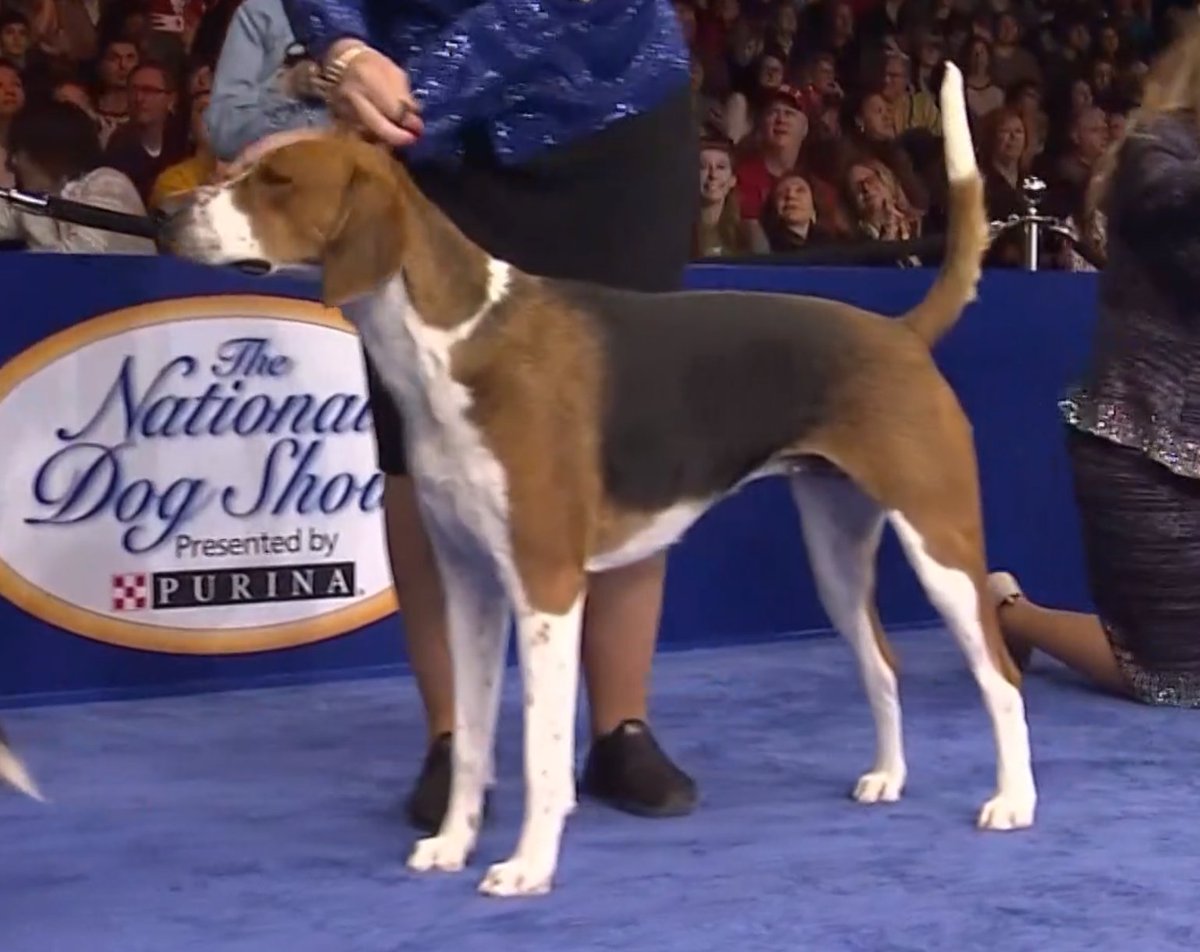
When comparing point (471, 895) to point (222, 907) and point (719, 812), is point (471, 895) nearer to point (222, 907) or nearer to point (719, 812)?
point (222, 907)

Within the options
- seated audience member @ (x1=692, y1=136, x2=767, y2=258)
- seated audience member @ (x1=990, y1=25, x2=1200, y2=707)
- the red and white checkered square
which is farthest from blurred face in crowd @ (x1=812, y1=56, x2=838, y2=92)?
the red and white checkered square

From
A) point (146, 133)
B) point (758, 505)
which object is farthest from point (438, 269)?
point (146, 133)

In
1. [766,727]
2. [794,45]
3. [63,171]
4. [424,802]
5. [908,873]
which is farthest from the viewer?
[794,45]

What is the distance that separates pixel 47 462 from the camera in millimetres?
3617

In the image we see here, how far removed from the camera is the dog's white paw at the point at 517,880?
2389 millimetres

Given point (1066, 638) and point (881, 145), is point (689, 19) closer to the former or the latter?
point (881, 145)

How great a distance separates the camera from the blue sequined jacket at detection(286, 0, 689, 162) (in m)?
2.54

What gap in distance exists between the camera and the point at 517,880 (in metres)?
2.40

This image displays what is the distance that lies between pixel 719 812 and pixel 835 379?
0.71m

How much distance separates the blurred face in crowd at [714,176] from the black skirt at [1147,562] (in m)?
2.25

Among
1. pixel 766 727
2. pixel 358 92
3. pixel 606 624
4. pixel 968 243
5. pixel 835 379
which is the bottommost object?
pixel 766 727

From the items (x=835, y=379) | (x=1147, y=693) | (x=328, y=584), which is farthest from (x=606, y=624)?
(x=1147, y=693)

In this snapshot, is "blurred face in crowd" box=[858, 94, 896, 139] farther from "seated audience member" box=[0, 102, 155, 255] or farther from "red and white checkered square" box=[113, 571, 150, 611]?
"red and white checkered square" box=[113, 571, 150, 611]

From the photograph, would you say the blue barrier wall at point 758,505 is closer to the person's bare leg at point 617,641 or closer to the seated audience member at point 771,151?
the person's bare leg at point 617,641
